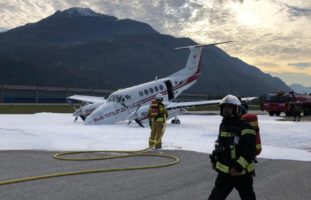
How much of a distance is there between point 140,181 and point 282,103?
39725 millimetres

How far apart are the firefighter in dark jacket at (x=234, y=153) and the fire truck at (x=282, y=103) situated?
42161mm

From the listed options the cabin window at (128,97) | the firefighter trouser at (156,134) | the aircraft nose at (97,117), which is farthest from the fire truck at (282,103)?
the firefighter trouser at (156,134)

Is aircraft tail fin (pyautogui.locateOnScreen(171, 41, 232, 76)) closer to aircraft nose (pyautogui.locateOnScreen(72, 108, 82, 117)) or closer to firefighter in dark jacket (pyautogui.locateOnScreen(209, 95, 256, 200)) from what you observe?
aircraft nose (pyautogui.locateOnScreen(72, 108, 82, 117))

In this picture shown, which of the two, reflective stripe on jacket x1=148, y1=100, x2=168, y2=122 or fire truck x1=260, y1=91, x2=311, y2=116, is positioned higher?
fire truck x1=260, y1=91, x2=311, y2=116

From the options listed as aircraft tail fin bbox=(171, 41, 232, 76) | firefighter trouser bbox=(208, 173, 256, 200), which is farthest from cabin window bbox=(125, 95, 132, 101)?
firefighter trouser bbox=(208, 173, 256, 200)

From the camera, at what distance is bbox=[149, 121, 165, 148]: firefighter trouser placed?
16.5 m

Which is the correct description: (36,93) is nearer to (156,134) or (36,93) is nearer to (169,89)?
(169,89)

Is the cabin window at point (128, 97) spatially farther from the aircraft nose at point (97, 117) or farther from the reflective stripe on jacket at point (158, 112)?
the reflective stripe on jacket at point (158, 112)

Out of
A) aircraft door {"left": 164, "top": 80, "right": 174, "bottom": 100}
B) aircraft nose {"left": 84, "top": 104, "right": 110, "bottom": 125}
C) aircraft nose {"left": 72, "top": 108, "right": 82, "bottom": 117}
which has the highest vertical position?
aircraft door {"left": 164, "top": 80, "right": 174, "bottom": 100}

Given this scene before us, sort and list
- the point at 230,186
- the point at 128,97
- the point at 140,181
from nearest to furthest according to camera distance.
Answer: the point at 230,186
the point at 140,181
the point at 128,97

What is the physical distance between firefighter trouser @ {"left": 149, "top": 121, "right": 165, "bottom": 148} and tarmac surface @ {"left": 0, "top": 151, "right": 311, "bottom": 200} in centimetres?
254

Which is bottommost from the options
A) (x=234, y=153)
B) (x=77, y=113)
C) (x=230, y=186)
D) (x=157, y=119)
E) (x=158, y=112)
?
(x=230, y=186)

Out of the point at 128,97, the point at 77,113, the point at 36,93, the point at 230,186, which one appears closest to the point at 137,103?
the point at 128,97

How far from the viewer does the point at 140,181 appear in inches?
393
